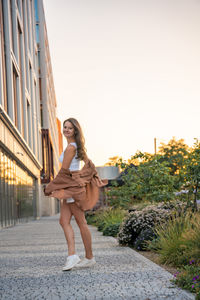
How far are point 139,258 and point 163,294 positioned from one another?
2.45 m

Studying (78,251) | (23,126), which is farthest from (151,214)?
(23,126)

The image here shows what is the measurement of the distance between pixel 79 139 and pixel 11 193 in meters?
16.2

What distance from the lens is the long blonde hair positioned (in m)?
5.34

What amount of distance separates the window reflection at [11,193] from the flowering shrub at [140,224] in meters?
10.5

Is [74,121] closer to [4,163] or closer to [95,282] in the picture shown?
[95,282]

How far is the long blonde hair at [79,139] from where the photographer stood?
5.34 metres

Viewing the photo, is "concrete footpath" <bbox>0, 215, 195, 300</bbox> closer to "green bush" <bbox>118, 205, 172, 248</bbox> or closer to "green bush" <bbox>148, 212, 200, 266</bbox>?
"green bush" <bbox>148, 212, 200, 266</bbox>

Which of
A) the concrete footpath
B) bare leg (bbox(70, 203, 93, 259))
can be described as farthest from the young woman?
the concrete footpath

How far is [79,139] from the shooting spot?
212 inches

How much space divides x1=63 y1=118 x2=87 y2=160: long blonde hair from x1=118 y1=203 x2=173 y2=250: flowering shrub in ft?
8.82

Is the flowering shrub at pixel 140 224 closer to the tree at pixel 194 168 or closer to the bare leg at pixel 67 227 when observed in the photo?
the tree at pixel 194 168

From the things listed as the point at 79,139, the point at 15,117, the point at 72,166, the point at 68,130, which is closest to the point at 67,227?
the point at 72,166

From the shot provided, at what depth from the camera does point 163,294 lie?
388 centimetres

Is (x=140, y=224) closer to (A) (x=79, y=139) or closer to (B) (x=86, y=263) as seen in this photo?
(B) (x=86, y=263)
